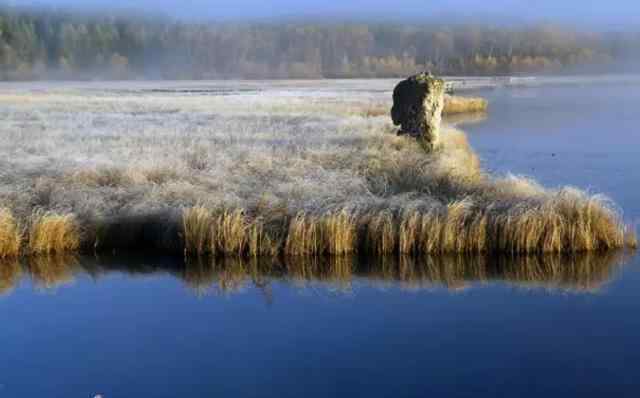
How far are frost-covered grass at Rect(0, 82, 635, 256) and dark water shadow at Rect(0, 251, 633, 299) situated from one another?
335mm

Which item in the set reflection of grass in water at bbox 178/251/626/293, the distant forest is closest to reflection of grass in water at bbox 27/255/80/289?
reflection of grass in water at bbox 178/251/626/293

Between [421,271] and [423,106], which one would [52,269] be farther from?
[423,106]

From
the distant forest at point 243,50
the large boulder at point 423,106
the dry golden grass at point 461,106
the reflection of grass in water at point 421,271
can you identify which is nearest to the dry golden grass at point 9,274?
the reflection of grass in water at point 421,271

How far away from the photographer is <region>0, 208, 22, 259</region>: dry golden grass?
1523 cm

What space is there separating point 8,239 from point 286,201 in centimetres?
494

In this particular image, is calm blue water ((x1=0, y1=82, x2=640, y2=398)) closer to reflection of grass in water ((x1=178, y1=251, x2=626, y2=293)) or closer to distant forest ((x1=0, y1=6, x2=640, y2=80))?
reflection of grass in water ((x1=178, y1=251, x2=626, y2=293))

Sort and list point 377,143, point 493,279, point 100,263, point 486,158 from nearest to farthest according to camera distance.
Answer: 1. point 493,279
2. point 100,263
3. point 377,143
4. point 486,158

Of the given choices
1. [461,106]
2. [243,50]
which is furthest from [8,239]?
[243,50]

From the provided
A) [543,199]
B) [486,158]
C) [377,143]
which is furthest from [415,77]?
[543,199]

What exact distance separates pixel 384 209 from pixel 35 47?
4294 inches

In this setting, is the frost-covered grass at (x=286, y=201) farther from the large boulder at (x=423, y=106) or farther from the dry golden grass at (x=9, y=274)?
the large boulder at (x=423, y=106)

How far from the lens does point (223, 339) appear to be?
11664 mm

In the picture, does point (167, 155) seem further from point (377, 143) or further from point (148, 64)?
point (148, 64)

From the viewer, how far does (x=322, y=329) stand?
1202 cm
